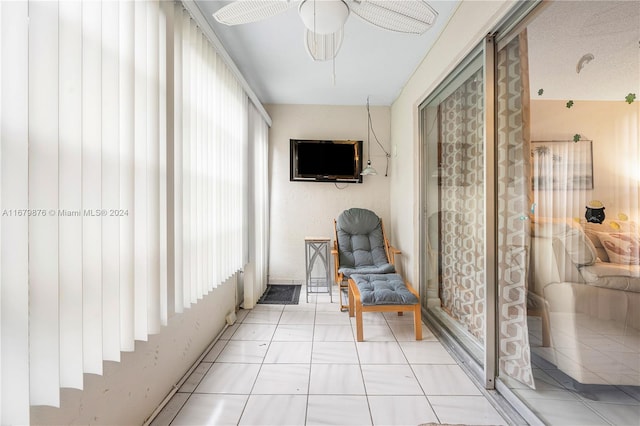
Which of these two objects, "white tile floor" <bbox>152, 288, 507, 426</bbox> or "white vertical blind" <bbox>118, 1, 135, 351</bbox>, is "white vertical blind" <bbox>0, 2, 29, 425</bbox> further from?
"white tile floor" <bbox>152, 288, 507, 426</bbox>

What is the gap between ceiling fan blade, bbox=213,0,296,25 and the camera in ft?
4.07

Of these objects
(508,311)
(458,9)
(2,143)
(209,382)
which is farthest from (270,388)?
(458,9)

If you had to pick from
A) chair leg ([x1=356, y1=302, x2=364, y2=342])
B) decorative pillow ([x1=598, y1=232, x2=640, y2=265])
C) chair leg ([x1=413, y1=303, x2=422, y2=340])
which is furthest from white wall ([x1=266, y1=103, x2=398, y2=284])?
decorative pillow ([x1=598, y1=232, x2=640, y2=265])

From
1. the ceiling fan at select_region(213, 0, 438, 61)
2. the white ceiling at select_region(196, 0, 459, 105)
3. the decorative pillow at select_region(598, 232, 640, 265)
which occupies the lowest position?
the decorative pillow at select_region(598, 232, 640, 265)

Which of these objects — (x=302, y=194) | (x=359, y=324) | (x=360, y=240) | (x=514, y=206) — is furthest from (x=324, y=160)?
(x=514, y=206)

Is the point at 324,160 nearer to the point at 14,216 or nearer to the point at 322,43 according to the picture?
the point at 322,43

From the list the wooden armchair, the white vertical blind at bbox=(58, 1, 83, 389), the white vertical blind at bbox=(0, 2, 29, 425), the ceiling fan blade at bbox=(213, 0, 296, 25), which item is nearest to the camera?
the white vertical blind at bbox=(0, 2, 29, 425)

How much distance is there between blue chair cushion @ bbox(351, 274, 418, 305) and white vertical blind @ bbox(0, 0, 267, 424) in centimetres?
145

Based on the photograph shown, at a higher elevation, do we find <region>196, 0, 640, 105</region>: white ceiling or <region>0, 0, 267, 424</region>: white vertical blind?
<region>196, 0, 640, 105</region>: white ceiling

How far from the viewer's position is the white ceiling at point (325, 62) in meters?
2.23

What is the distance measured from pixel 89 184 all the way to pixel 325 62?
247cm

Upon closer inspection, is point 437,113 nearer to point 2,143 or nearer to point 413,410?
point 413,410

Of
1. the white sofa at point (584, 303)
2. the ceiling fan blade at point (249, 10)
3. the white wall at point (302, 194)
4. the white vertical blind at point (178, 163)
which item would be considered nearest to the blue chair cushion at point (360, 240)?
the white wall at point (302, 194)

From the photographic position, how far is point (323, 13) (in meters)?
1.13
